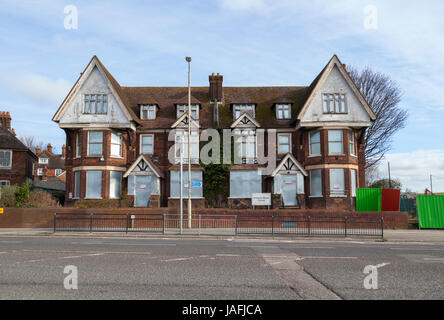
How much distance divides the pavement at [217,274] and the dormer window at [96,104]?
61.8 ft

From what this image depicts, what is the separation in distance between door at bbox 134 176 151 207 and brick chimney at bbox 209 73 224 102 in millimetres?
10172

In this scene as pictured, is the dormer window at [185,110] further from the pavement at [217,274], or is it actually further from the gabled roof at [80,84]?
the pavement at [217,274]

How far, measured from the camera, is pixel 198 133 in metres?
31.9

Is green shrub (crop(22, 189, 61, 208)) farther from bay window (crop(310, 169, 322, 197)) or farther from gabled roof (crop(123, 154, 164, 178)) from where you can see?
bay window (crop(310, 169, 322, 197))

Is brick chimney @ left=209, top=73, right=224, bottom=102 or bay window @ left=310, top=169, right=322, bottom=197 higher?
brick chimney @ left=209, top=73, right=224, bottom=102

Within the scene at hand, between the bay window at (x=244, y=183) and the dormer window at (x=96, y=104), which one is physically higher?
the dormer window at (x=96, y=104)

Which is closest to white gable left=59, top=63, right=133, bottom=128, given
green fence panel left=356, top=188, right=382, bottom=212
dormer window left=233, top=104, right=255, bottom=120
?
dormer window left=233, top=104, right=255, bottom=120

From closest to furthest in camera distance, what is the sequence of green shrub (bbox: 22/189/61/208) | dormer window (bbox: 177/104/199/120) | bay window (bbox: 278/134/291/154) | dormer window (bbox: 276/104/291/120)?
green shrub (bbox: 22/189/61/208), bay window (bbox: 278/134/291/154), dormer window (bbox: 177/104/199/120), dormer window (bbox: 276/104/291/120)

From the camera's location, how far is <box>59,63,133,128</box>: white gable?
30.3 m

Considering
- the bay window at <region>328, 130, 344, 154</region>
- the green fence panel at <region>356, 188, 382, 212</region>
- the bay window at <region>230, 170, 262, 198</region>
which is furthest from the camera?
the bay window at <region>230, 170, 262, 198</region>

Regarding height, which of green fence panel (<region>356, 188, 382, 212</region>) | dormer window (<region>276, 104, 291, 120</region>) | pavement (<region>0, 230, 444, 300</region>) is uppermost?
dormer window (<region>276, 104, 291, 120</region>)

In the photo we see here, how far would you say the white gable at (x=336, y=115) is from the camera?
30.1m

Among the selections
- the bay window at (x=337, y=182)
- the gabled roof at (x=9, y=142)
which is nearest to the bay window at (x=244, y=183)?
the bay window at (x=337, y=182)
